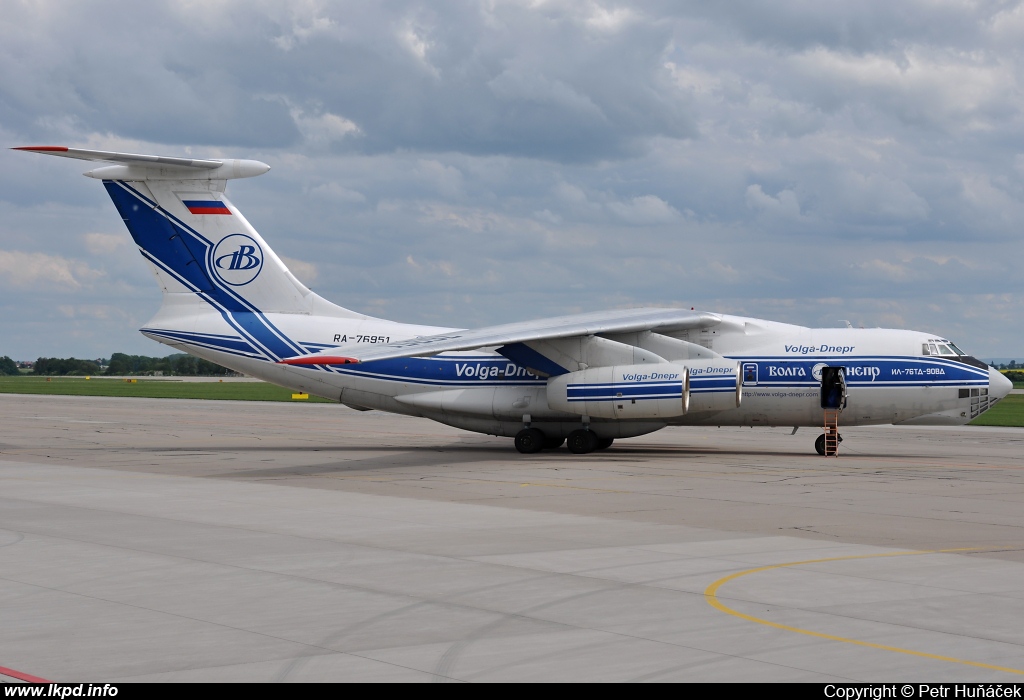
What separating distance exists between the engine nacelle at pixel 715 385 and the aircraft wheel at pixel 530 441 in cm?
388

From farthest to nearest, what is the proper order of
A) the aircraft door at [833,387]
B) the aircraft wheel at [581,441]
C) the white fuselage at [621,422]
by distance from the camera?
the aircraft wheel at [581,441] < the white fuselage at [621,422] < the aircraft door at [833,387]

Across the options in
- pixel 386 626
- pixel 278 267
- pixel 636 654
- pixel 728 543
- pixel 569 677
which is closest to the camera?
pixel 569 677

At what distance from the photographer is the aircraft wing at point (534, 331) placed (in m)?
21.2

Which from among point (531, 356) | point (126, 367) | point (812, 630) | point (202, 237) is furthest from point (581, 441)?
Answer: point (126, 367)

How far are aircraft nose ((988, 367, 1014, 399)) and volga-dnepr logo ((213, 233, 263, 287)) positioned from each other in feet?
58.9

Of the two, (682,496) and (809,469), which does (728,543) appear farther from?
(809,469)

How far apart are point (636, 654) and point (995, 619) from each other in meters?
3.20

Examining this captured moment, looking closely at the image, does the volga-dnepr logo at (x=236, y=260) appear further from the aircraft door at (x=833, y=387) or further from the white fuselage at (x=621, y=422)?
the aircraft door at (x=833, y=387)

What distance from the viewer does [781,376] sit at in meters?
25.3

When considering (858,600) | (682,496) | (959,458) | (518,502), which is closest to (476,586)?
(858,600)

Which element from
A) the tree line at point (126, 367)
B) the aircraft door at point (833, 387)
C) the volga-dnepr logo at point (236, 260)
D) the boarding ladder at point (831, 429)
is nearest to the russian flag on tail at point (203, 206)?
the volga-dnepr logo at point (236, 260)

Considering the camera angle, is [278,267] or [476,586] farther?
[278,267]

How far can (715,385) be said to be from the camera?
2459 cm

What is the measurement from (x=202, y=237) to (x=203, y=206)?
2.55 ft
